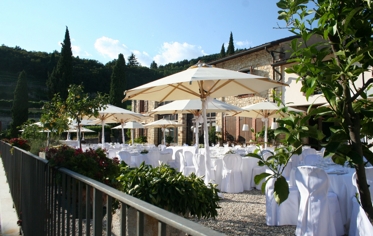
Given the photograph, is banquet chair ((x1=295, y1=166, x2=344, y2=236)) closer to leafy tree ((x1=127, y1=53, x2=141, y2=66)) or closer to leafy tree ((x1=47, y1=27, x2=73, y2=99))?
leafy tree ((x1=47, y1=27, x2=73, y2=99))

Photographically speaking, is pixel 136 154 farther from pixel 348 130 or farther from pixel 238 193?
pixel 348 130

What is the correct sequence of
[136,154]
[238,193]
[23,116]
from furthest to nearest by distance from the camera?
1. [23,116]
2. [136,154]
3. [238,193]

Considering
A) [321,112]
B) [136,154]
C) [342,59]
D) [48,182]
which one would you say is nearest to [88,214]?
[48,182]

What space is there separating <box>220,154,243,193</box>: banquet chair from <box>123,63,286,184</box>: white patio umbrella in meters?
1.01

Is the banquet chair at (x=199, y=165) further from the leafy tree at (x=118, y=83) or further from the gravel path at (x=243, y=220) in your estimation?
the leafy tree at (x=118, y=83)

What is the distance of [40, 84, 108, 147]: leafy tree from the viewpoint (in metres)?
8.62

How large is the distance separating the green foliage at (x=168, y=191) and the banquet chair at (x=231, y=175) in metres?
3.85

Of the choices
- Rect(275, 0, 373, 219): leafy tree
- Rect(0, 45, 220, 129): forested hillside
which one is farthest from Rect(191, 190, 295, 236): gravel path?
Rect(0, 45, 220, 129): forested hillside

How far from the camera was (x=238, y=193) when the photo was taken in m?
7.22

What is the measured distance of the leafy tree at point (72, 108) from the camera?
28.3 feet

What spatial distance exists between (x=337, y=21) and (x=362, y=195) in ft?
2.19

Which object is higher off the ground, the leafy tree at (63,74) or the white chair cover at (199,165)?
the leafy tree at (63,74)

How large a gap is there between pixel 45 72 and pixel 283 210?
64152 millimetres

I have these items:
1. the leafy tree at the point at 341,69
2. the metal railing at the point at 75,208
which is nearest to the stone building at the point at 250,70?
the metal railing at the point at 75,208
